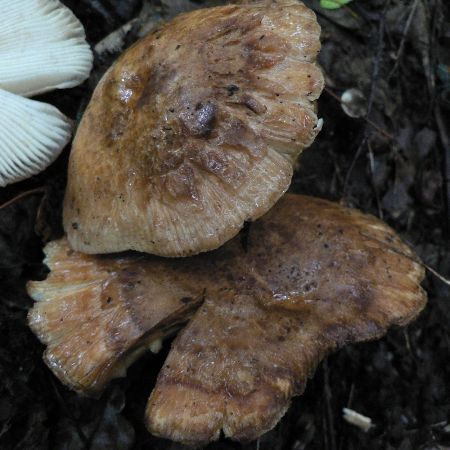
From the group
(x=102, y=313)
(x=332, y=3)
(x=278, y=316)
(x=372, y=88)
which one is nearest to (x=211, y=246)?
(x=278, y=316)

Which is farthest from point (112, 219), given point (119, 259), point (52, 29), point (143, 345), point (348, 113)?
point (348, 113)

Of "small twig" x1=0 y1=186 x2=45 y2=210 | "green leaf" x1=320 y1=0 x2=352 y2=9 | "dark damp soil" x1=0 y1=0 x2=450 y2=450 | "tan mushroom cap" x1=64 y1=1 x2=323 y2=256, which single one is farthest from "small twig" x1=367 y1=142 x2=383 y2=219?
"small twig" x1=0 y1=186 x2=45 y2=210

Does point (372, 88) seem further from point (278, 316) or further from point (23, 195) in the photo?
point (23, 195)

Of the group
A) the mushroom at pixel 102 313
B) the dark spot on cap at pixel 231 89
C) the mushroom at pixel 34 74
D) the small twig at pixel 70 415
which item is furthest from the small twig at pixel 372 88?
the small twig at pixel 70 415

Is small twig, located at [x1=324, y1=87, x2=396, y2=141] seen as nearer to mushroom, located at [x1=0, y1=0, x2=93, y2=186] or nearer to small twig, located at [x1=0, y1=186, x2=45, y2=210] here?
mushroom, located at [x1=0, y1=0, x2=93, y2=186]

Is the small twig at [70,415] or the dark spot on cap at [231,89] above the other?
the dark spot on cap at [231,89]

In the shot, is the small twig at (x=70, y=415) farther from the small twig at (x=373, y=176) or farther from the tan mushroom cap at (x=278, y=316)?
the small twig at (x=373, y=176)
